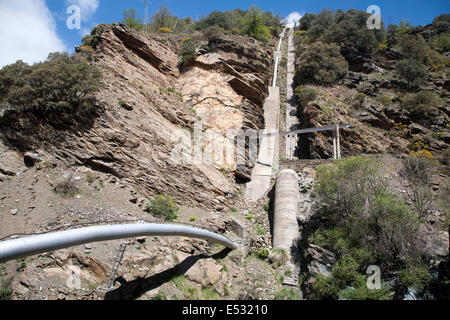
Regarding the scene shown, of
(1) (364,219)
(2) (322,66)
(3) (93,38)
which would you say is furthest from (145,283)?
(2) (322,66)

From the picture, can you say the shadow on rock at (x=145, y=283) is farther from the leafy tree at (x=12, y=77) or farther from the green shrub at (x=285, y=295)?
the leafy tree at (x=12, y=77)

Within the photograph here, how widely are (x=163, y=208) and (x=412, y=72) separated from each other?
34.0 m

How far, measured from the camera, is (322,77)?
32938 mm

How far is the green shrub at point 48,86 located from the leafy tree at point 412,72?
3450cm

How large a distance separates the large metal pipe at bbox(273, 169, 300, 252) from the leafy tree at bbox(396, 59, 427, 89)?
23.5m

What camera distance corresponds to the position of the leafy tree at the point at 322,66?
3297 cm

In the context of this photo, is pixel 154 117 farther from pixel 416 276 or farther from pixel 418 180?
pixel 418 180

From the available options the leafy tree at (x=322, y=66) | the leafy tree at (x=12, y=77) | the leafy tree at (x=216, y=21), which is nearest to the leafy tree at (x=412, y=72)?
the leafy tree at (x=322, y=66)

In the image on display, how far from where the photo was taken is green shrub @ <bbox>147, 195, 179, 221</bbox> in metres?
13.9

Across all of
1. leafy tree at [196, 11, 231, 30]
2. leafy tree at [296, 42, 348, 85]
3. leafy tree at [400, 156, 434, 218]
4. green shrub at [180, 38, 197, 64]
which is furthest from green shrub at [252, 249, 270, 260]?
leafy tree at [196, 11, 231, 30]

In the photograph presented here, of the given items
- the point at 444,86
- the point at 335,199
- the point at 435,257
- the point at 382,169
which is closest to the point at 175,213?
the point at 335,199

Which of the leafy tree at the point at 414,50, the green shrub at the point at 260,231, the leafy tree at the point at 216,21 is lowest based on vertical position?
the green shrub at the point at 260,231

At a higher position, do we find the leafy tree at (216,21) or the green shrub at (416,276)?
the leafy tree at (216,21)

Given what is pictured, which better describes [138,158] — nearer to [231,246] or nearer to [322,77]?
[231,246]
